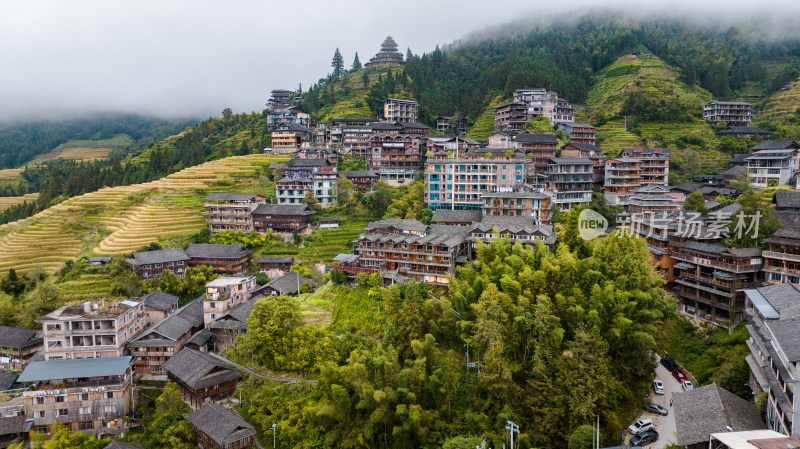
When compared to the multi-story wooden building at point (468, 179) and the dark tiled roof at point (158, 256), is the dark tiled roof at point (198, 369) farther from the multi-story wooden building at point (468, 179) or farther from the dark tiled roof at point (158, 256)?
the multi-story wooden building at point (468, 179)

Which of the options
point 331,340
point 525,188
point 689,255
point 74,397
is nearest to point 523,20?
point 525,188

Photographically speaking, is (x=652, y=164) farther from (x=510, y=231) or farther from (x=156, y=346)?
(x=156, y=346)

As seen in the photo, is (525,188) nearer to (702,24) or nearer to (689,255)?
(689,255)

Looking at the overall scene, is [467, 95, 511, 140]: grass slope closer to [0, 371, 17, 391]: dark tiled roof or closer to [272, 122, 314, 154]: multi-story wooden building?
[272, 122, 314, 154]: multi-story wooden building

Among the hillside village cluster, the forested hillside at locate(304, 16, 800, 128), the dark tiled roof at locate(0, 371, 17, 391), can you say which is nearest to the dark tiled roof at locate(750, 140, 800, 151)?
the hillside village cluster

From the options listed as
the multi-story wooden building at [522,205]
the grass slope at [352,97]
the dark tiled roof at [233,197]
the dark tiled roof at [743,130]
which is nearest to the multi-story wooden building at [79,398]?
the dark tiled roof at [233,197]
